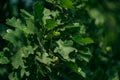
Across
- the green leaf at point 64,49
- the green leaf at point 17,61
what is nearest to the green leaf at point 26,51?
the green leaf at point 17,61

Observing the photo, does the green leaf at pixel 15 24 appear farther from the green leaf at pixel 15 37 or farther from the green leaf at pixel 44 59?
the green leaf at pixel 44 59

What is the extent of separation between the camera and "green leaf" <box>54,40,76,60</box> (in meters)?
2.81

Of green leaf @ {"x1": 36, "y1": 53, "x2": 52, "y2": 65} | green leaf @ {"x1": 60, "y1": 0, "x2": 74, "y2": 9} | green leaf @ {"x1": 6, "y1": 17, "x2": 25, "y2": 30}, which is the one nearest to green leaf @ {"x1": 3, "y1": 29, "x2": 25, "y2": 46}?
green leaf @ {"x1": 6, "y1": 17, "x2": 25, "y2": 30}

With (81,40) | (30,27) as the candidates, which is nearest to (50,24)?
(30,27)

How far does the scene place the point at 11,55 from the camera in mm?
2770

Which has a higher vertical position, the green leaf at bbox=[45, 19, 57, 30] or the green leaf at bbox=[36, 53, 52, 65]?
the green leaf at bbox=[45, 19, 57, 30]

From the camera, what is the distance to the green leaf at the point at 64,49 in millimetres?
2812

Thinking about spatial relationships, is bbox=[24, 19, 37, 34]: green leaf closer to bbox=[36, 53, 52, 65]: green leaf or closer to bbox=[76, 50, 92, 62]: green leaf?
bbox=[36, 53, 52, 65]: green leaf

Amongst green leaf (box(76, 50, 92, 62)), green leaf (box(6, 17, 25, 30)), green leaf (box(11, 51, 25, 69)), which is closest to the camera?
green leaf (box(11, 51, 25, 69))

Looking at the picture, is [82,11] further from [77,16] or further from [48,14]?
[48,14]

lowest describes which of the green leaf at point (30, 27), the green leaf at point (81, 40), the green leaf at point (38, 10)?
the green leaf at point (81, 40)

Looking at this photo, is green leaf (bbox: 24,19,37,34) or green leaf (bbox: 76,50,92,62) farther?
green leaf (bbox: 76,50,92,62)

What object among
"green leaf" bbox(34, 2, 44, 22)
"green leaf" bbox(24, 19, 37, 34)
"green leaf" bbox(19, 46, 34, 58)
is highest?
"green leaf" bbox(34, 2, 44, 22)

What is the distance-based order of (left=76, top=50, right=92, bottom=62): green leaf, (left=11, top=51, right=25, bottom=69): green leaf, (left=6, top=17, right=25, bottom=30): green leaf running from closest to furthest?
1. (left=11, top=51, right=25, bottom=69): green leaf
2. (left=6, top=17, right=25, bottom=30): green leaf
3. (left=76, top=50, right=92, bottom=62): green leaf
